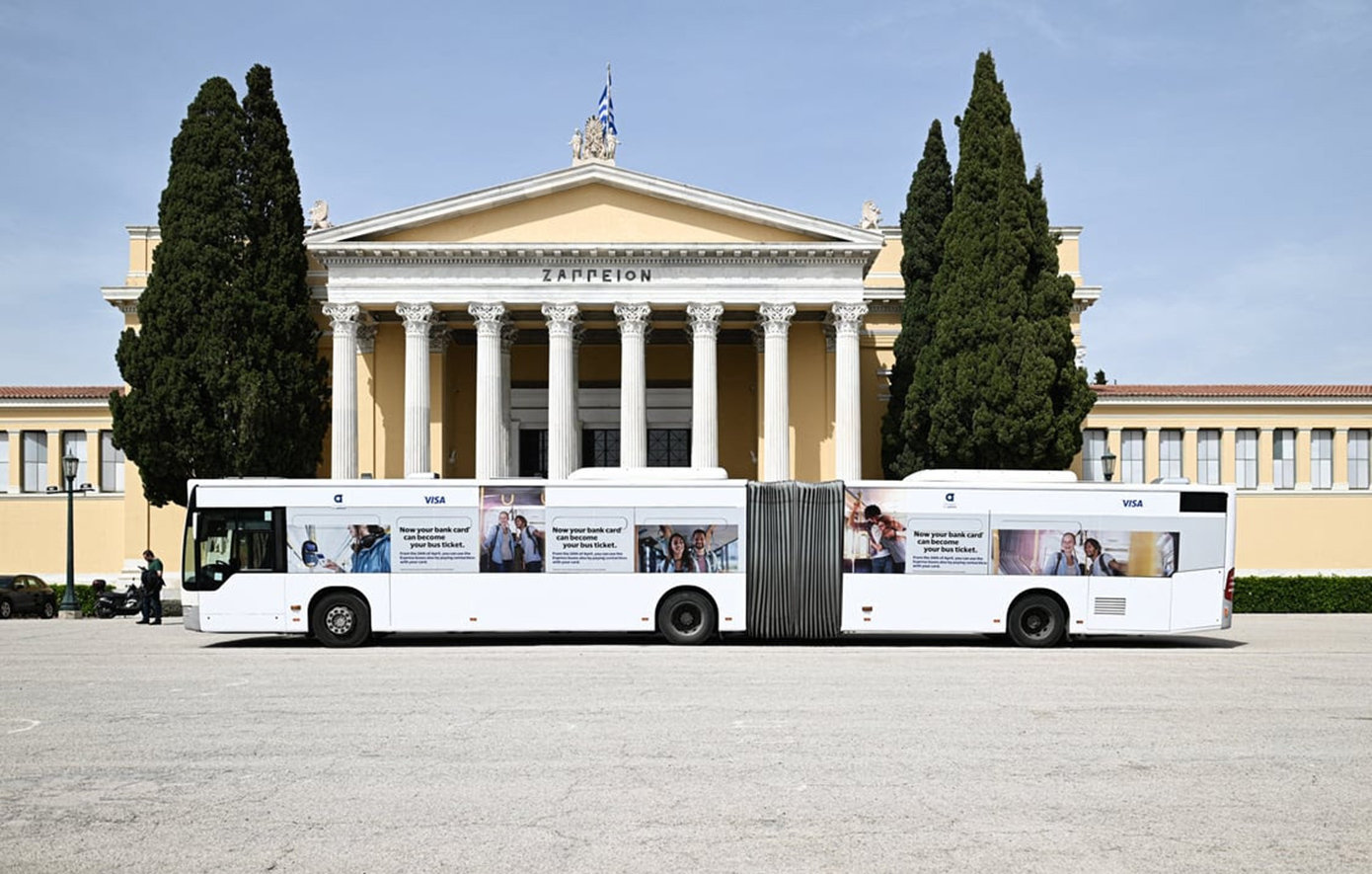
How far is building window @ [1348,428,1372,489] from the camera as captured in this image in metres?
41.4

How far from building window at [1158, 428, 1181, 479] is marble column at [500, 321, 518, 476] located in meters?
20.8

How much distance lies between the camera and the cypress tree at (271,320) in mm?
34531

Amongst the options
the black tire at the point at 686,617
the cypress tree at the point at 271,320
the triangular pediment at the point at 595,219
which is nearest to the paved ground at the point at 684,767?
the black tire at the point at 686,617

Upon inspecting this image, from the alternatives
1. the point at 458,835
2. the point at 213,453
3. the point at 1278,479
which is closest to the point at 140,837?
the point at 458,835

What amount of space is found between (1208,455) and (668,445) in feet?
57.5

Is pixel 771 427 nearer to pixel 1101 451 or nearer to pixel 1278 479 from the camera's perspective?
pixel 1101 451

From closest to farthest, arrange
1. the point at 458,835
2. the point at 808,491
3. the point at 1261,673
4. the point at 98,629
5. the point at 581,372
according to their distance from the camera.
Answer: the point at 458,835
the point at 1261,673
the point at 808,491
the point at 98,629
the point at 581,372

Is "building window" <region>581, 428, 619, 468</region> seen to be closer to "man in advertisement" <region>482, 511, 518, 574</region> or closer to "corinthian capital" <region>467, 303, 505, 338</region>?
"corinthian capital" <region>467, 303, 505, 338</region>

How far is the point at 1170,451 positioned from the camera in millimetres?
42031

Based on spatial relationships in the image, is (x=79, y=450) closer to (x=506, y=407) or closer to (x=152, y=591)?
(x=506, y=407)

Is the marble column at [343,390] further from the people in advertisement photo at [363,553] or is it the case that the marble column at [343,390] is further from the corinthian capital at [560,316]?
the people in advertisement photo at [363,553]

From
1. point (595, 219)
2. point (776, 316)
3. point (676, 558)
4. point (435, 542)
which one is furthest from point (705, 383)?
point (435, 542)

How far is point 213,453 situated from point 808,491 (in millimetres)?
18793

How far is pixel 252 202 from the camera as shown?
36062 mm
